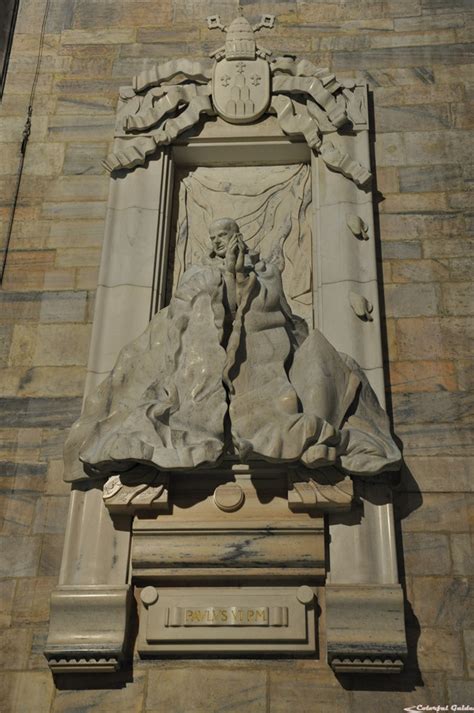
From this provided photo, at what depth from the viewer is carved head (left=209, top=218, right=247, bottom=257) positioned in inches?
256

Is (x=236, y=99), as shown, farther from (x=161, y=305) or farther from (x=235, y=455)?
(x=235, y=455)

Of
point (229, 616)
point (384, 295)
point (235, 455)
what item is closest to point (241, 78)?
point (384, 295)

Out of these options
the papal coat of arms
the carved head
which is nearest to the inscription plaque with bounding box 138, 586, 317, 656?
the carved head

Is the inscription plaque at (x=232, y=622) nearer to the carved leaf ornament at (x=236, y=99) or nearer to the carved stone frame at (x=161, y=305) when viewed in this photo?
the carved stone frame at (x=161, y=305)

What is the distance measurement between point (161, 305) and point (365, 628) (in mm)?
2767

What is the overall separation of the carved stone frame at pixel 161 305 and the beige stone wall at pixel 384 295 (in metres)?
0.19

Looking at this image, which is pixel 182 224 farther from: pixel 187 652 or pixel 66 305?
pixel 187 652

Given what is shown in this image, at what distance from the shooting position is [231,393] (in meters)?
5.88

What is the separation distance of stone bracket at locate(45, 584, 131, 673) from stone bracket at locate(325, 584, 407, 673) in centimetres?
123

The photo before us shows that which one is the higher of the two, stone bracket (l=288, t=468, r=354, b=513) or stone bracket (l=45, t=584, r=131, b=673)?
stone bracket (l=288, t=468, r=354, b=513)

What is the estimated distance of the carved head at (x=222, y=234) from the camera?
6496mm

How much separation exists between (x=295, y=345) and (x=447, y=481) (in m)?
1.34

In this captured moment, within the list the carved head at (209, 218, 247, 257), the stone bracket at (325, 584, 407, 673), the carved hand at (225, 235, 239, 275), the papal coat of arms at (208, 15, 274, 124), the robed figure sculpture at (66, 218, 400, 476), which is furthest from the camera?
the papal coat of arms at (208, 15, 274, 124)

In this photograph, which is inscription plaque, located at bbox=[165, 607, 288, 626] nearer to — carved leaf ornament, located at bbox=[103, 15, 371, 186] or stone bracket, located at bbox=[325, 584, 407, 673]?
stone bracket, located at bbox=[325, 584, 407, 673]
